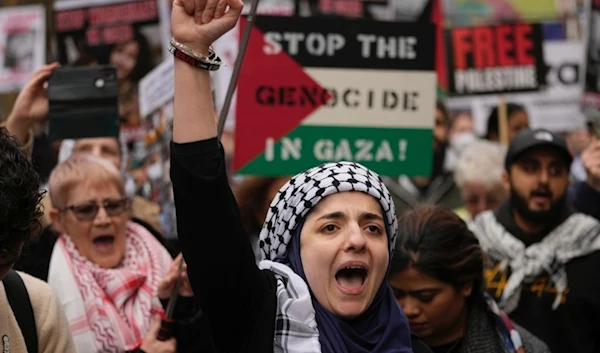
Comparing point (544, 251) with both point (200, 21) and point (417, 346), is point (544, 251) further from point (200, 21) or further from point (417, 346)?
point (200, 21)

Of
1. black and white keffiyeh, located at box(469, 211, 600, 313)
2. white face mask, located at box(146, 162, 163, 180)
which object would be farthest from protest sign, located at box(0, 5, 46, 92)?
black and white keffiyeh, located at box(469, 211, 600, 313)

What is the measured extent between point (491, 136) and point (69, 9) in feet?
10.2

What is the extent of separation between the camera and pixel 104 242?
4410mm

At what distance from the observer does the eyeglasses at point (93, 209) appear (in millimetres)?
4363

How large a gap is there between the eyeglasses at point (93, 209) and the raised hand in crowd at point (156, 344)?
0.58 m

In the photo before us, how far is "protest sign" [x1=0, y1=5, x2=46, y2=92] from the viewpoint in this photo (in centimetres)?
736

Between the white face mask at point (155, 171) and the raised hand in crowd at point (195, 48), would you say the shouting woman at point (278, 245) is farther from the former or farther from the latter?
the white face mask at point (155, 171)

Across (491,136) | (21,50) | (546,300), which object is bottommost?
(546,300)

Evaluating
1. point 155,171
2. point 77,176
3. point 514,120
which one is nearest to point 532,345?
point 77,176

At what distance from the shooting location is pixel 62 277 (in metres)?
4.18

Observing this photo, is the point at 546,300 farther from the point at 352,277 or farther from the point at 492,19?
the point at 492,19

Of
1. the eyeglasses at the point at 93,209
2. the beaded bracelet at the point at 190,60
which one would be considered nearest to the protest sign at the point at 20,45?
the eyeglasses at the point at 93,209

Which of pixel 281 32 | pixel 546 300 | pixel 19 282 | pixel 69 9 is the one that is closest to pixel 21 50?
pixel 69 9

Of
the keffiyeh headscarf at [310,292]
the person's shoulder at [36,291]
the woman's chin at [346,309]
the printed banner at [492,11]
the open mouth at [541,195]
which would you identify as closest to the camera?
the keffiyeh headscarf at [310,292]
